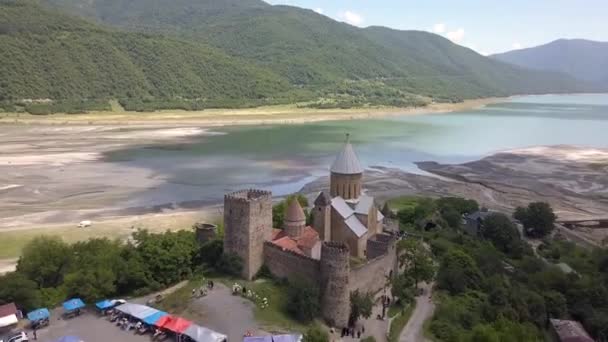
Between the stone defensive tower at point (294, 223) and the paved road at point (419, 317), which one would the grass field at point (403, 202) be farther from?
the stone defensive tower at point (294, 223)

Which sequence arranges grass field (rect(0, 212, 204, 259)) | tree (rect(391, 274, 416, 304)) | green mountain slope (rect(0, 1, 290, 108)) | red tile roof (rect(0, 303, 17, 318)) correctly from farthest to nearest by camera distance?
green mountain slope (rect(0, 1, 290, 108)) → grass field (rect(0, 212, 204, 259)) → tree (rect(391, 274, 416, 304)) → red tile roof (rect(0, 303, 17, 318))

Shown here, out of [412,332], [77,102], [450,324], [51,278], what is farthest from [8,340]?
[77,102]

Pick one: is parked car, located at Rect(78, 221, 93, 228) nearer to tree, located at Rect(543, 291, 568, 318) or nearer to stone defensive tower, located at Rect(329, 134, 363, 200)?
stone defensive tower, located at Rect(329, 134, 363, 200)

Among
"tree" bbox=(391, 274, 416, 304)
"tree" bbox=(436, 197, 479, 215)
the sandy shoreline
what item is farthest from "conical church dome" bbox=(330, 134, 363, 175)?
the sandy shoreline

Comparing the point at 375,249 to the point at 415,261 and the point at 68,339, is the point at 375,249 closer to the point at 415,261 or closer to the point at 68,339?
the point at 415,261

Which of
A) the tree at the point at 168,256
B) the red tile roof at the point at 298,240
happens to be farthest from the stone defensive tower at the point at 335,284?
the tree at the point at 168,256

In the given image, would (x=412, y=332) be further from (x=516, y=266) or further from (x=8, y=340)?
(x=8, y=340)
